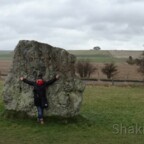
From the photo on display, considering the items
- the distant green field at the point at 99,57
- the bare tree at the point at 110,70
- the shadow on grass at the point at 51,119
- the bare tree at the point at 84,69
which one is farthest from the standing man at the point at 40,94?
the distant green field at the point at 99,57

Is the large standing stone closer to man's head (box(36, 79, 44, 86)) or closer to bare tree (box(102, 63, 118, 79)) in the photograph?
man's head (box(36, 79, 44, 86))

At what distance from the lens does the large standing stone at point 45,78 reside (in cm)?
1485

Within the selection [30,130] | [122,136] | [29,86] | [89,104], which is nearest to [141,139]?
[122,136]

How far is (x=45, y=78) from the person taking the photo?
49.3 feet

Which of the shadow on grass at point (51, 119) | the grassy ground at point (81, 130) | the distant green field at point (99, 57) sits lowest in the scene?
the grassy ground at point (81, 130)

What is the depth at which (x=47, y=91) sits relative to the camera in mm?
14945

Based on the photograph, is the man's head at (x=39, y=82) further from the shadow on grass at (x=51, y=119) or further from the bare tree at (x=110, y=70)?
the bare tree at (x=110, y=70)

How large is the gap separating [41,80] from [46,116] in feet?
4.31

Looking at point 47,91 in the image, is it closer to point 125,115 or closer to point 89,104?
point 125,115

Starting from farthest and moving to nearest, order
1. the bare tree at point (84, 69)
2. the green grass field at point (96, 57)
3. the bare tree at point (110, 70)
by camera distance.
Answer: the green grass field at point (96, 57) < the bare tree at point (84, 69) < the bare tree at point (110, 70)

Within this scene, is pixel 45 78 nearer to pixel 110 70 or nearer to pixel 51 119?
pixel 51 119

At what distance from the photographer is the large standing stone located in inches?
585

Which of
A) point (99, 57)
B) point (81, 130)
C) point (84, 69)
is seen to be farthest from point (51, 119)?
point (99, 57)

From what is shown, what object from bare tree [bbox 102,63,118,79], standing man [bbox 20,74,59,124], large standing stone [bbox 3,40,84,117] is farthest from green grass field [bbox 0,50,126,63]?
standing man [bbox 20,74,59,124]
